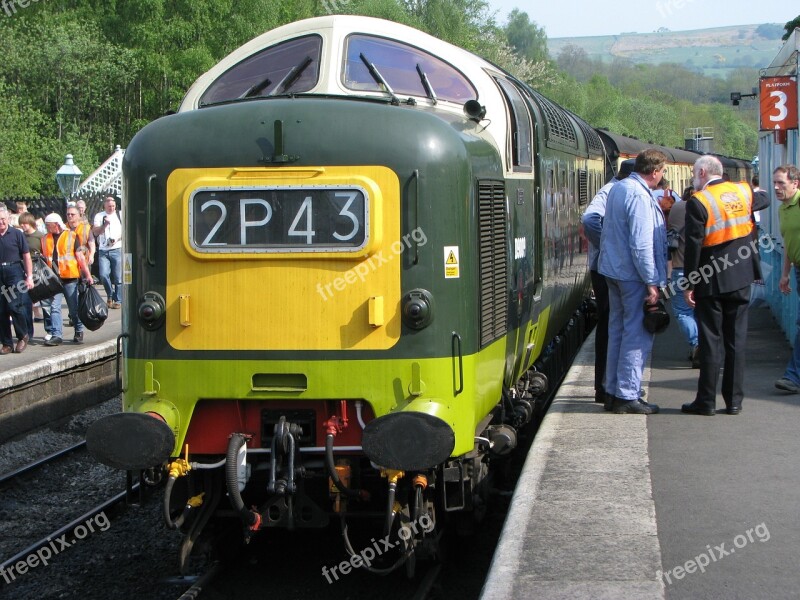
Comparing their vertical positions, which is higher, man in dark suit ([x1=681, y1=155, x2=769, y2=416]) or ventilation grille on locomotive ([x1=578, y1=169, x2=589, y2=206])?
ventilation grille on locomotive ([x1=578, y1=169, x2=589, y2=206])

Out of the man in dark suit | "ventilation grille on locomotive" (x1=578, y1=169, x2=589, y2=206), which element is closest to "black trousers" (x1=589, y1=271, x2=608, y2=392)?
the man in dark suit

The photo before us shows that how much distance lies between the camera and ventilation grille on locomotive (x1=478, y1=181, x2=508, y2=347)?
20.3ft

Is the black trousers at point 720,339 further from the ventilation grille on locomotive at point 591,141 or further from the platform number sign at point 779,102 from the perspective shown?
the platform number sign at point 779,102

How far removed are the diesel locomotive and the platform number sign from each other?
8.57 meters

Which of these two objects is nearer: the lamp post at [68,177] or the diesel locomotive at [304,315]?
the diesel locomotive at [304,315]

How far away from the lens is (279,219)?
5754 mm

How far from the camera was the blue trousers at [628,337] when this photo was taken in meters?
8.14

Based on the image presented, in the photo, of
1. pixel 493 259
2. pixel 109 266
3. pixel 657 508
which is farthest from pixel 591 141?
pixel 657 508

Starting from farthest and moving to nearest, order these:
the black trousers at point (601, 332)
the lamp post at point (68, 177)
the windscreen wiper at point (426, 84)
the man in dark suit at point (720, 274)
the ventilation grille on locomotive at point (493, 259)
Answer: the lamp post at point (68, 177)
the black trousers at point (601, 332)
the man in dark suit at point (720, 274)
the windscreen wiper at point (426, 84)
the ventilation grille on locomotive at point (493, 259)

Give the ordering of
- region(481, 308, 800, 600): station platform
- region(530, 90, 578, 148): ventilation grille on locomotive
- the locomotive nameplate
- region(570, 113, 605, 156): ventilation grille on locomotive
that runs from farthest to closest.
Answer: region(570, 113, 605, 156): ventilation grille on locomotive → region(530, 90, 578, 148): ventilation grille on locomotive → the locomotive nameplate → region(481, 308, 800, 600): station platform

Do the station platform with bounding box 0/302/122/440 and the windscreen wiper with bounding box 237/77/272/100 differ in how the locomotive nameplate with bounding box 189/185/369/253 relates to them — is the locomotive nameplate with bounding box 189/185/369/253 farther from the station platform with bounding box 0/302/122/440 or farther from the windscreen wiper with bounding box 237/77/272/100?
the station platform with bounding box 0/302/122/440

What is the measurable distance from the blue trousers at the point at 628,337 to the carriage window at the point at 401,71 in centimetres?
210

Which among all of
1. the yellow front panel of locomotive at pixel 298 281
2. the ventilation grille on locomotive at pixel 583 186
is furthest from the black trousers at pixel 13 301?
the yellow front panel of locomotive at pixel 298 281

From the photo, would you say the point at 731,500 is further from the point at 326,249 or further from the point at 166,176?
the point at 166,176
